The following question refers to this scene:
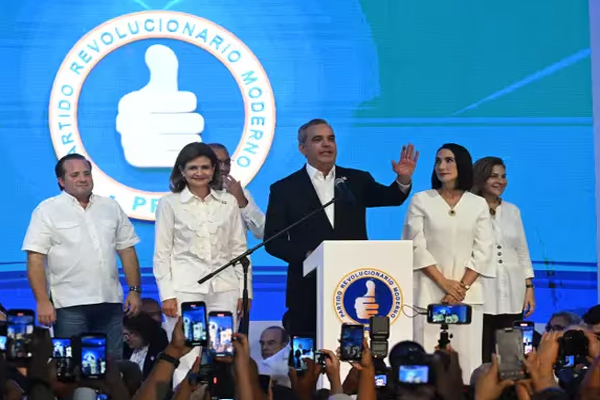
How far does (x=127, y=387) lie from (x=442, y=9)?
15.6 ft

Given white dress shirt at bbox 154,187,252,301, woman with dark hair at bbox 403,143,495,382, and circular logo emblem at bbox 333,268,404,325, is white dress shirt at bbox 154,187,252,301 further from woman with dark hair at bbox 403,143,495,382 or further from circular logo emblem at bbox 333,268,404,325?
→ woman with dark hair at bbox 403,143,495,382

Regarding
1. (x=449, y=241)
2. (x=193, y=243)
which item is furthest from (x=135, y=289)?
(x=449, y=241)

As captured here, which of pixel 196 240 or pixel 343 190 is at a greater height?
pixel 343 190

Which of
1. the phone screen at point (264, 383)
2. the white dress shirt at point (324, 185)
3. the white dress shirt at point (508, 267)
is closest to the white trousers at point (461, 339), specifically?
the white dress shirt at point (508, 267)

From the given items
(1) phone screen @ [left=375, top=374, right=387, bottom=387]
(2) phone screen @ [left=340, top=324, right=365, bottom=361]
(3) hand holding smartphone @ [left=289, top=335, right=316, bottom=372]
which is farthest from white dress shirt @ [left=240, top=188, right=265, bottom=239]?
(2) phone screen @ [left=340, top=324, right=365, bottom=361]

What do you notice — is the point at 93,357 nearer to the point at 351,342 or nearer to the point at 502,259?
the point at 351,342

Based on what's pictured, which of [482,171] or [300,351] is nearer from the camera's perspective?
[300,351]

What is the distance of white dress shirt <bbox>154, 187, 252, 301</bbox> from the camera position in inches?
223

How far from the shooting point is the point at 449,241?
18.7ft

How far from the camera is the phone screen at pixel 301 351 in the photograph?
14.3 feet

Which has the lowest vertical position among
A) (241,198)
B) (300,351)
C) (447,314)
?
(300,351)

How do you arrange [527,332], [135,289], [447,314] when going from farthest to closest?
[135,289] < [447,314] < [527,332]

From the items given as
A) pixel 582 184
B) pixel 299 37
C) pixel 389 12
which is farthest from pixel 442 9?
pixel 582 184

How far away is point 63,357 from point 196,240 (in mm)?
2169
